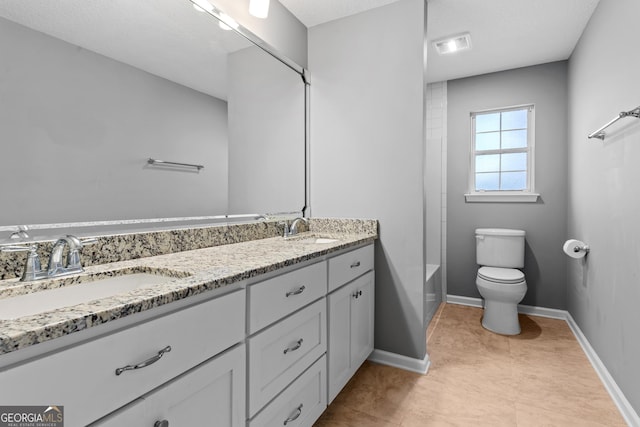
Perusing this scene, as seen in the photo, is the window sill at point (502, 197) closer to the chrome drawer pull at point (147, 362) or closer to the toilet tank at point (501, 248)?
the toilet tank at point (501, 248)

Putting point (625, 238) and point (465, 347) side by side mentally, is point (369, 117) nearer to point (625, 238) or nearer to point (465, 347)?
point (625, 238)

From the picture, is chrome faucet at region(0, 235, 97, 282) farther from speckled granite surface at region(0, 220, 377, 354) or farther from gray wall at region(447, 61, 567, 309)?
gray wall at region(447, 61, 567, 309)

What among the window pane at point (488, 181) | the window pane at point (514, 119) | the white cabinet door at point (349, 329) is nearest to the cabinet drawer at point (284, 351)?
the white cabinet door at point (349, 329)

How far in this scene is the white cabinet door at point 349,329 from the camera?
5.15 ft

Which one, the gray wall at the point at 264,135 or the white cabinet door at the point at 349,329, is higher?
the gray wall at the point at 264,135

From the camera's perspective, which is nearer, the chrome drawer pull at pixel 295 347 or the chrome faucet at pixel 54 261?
the chrome faucet at pixel 54 261

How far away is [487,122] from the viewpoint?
3283 mm

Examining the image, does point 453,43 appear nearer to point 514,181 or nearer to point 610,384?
point 514,181

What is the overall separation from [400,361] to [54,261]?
1919 mm

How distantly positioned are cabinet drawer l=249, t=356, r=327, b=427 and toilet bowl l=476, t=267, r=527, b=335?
5.92 feet

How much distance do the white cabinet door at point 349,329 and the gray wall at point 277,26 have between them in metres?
1.57

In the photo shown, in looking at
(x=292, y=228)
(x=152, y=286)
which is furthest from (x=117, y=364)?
(x=292, y=228)

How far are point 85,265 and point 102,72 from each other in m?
0.70

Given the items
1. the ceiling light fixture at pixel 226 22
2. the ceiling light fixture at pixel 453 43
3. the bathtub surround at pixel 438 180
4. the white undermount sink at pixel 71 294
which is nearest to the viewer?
the white undermount sink at pixel 71 294
